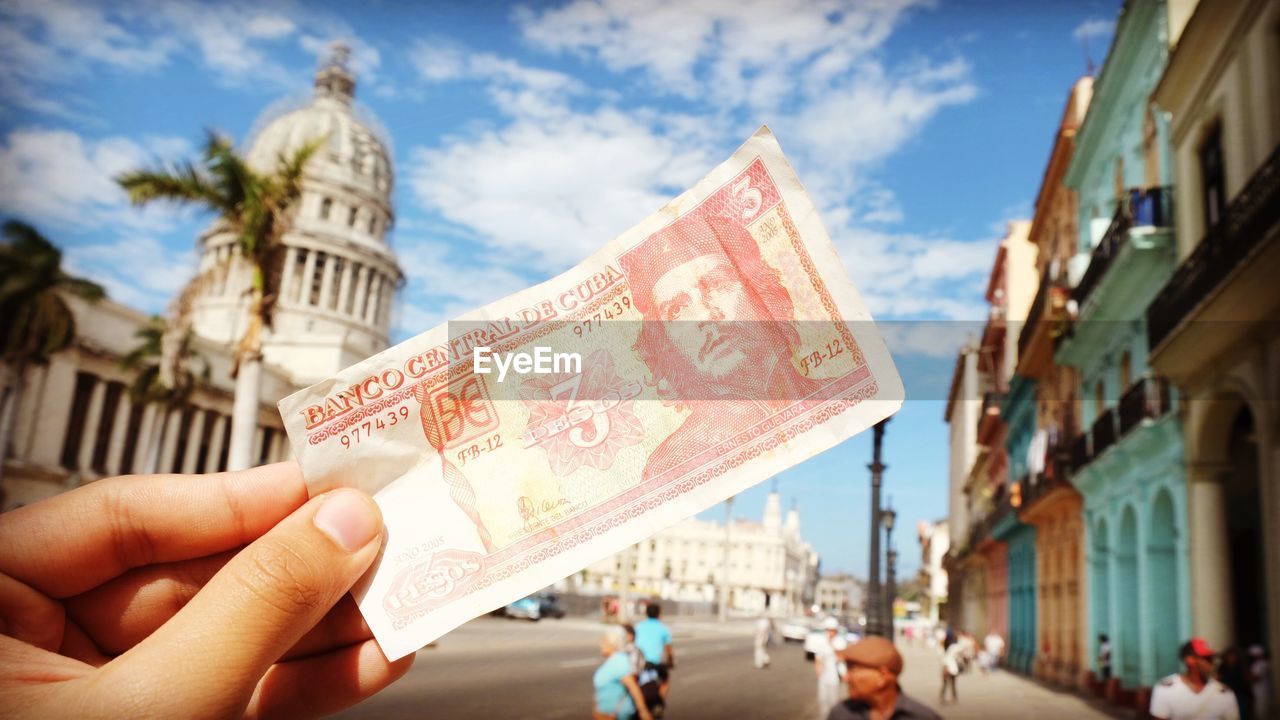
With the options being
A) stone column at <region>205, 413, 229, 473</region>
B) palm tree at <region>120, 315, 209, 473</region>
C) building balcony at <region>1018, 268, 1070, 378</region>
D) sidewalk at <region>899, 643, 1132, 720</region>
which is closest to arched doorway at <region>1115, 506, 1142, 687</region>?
sidewalk at <region>899, 643, 1132, 720</region>

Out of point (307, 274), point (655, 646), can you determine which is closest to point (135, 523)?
point (655, 646)

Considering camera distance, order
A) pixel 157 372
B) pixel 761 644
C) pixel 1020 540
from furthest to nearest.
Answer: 1. pixel 157 372
2. pixel 1020 540
3. pixel 761 644

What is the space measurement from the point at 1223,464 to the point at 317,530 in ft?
50.6

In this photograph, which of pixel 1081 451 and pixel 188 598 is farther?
pixel 1081 451

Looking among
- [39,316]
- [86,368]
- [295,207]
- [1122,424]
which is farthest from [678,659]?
[86,368]

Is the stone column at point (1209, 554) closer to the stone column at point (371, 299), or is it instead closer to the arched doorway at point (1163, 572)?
the arched doorway at point (1163, 572)

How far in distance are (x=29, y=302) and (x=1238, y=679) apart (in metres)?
30.6

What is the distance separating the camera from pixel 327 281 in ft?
256

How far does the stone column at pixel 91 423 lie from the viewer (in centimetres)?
4333

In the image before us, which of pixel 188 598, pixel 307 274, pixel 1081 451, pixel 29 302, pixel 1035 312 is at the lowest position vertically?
pixel 188 598

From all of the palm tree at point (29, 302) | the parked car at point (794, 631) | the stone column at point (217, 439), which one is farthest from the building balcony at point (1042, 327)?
the stone column at point (217, 439)

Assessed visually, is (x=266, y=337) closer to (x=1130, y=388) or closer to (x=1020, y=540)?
(x=1020, y=540)

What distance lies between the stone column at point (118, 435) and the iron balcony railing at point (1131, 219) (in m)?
40.8

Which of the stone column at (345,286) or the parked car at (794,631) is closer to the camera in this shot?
the parked car at (794,631)
